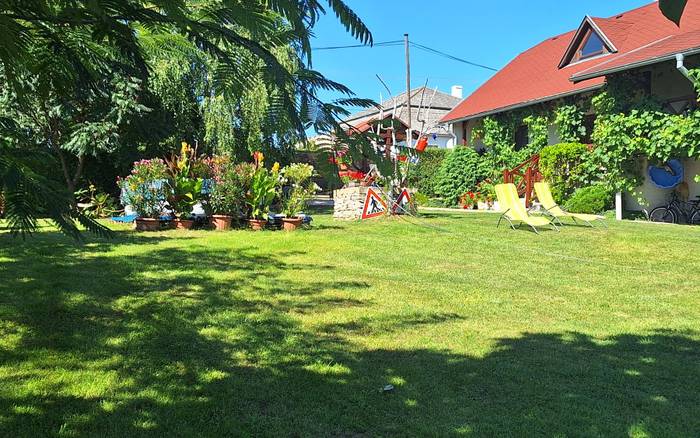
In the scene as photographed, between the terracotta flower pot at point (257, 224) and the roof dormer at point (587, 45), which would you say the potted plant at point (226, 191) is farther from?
the roof dormer at point (587, 45)

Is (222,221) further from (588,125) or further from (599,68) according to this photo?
(588,125)

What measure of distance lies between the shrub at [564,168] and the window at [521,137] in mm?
3484

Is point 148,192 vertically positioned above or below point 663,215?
above

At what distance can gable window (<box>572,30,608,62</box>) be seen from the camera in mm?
18797

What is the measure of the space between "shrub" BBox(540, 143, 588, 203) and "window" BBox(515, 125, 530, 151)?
3.48 meters

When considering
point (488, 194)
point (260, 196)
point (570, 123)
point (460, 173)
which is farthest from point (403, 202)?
point (460, 173)

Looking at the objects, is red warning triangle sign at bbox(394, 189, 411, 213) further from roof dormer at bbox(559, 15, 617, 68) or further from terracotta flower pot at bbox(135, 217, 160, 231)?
roof dormer at bbox(559, 15, 617, 68)

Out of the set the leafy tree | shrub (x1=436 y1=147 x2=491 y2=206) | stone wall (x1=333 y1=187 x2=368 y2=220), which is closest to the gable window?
shrub (x1=436 y1=147 x2=491 y2=206)

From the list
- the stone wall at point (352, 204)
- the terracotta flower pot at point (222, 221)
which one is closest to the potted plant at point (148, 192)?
the terracotta flower pot at point (222, 221)

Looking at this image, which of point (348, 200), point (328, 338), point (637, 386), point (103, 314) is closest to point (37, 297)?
point (103, 314)

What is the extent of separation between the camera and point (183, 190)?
11.6 metres

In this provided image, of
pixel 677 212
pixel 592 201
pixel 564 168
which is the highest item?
pixel 564 168

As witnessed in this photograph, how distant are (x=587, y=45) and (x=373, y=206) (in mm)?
11235

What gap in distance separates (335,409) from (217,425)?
0.63 metres
